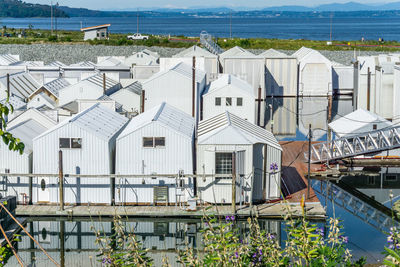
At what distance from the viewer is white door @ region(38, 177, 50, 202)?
23.6 m

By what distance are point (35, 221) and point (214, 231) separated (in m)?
15.5

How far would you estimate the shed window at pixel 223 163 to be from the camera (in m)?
23.1

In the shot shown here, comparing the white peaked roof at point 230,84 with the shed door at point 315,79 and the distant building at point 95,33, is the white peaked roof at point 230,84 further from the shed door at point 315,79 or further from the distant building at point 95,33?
the distant building at point 95,33

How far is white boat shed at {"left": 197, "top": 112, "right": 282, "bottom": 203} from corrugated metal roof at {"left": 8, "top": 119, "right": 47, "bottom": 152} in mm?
6646

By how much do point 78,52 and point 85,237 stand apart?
6198 cm

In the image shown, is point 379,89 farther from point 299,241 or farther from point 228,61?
point 299,241

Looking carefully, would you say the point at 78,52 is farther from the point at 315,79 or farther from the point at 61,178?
the point at 61,178

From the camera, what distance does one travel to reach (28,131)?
1032 inches

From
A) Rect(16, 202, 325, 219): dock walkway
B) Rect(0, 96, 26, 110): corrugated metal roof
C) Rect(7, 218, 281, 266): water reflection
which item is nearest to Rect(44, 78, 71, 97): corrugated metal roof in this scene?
Rect(0, 96, 26, 110): corrugated metal roof

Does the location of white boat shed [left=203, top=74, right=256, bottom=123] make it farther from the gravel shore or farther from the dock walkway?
the gravel shore

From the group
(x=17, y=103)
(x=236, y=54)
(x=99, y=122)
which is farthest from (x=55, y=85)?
(x=236, y=54)

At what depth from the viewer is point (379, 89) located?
4381 cm

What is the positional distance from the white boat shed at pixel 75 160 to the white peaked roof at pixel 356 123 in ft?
A: 40.2

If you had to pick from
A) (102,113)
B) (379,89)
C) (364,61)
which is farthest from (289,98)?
(102,113)
